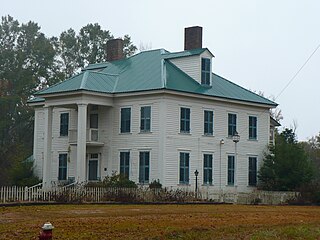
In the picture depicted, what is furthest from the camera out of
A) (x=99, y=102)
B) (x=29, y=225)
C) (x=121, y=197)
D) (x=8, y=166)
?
(x=8, y=166)

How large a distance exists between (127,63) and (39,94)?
7.62m

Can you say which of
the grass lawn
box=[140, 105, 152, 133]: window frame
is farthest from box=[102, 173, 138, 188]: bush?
the grass lawn

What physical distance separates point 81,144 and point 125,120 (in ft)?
12.0

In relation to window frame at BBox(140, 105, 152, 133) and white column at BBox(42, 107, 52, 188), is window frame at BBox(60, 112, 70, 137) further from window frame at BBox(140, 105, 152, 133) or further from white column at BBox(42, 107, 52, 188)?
window frame at BBox(140, 105, 152, 133)

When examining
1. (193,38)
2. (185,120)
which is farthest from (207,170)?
(193,38)

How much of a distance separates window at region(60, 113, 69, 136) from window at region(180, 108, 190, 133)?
30.9ft

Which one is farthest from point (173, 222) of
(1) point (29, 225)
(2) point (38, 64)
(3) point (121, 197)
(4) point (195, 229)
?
(2) point (38, 64)

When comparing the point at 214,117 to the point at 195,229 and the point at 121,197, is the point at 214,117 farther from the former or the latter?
the point at 195,229

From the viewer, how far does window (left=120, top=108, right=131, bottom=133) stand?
156ft

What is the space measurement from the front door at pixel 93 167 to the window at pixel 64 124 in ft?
11.4

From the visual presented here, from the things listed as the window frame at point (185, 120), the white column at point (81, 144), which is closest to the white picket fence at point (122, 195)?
the window frame at point (185, 120)

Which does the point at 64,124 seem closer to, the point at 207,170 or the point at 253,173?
the point at 207,170

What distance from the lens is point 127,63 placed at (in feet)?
174

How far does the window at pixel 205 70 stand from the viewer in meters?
49.3
